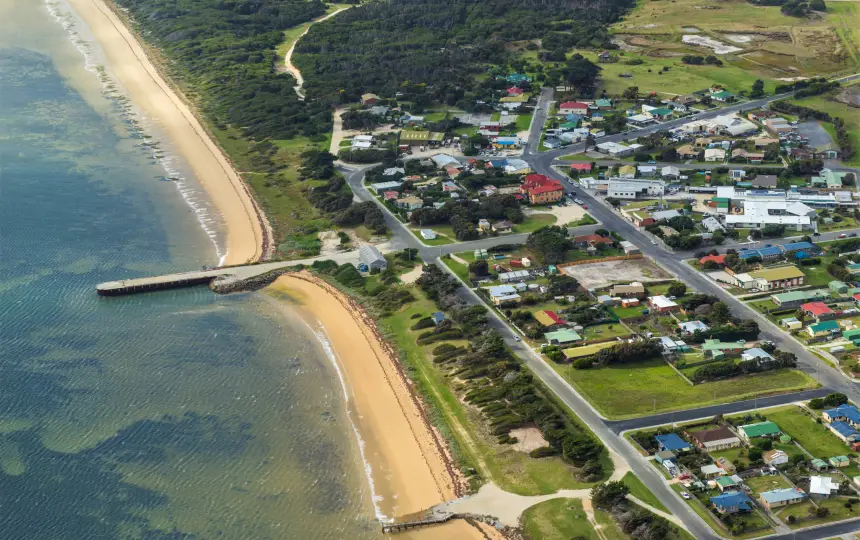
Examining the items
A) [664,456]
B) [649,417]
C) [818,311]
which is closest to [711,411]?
[649,417]

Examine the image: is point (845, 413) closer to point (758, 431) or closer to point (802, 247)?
point (758, 431)

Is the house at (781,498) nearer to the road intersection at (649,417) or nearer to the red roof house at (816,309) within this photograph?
the road intersection at (649,417)

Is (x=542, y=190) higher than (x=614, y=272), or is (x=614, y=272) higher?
(x=542, y=190)

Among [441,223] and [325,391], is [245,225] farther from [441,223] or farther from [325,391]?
[325,391]

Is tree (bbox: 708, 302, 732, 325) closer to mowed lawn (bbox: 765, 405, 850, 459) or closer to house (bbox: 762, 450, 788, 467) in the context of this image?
mowed lawn (bbox: 765, 405, 850, 459)

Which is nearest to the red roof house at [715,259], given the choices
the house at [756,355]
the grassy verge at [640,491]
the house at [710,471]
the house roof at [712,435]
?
the house at [756,355]

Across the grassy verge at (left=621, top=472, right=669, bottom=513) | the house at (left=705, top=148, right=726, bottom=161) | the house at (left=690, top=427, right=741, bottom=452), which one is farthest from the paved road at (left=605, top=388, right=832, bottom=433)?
the house at (left=705, top=148, right=726, bottom=161)
